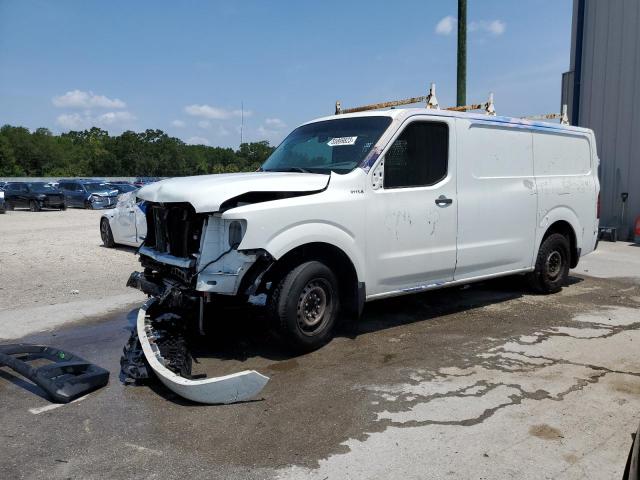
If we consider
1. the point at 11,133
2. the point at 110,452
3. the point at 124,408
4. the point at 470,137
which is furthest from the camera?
the point at 11,133

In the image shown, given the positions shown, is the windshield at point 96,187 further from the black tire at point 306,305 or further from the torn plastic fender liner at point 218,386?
the torn plastic fender liner at point 218,386

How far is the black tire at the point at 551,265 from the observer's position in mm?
7059

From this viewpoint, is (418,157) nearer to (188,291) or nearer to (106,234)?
(188,291)

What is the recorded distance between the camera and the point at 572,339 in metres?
5.41

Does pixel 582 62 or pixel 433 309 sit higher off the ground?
pixel 582 62

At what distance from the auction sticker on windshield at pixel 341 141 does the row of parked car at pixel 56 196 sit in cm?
2465

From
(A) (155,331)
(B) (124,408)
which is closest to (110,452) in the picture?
(B) (124,408)

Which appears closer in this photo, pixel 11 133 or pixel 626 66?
pixel 626 66

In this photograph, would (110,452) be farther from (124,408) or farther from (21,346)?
(21,346)

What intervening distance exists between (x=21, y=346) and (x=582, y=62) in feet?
48.2

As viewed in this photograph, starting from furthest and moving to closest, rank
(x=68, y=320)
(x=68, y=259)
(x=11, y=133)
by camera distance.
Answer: (x=11, y=133), (x=68, y=259), (x=68, y=320)

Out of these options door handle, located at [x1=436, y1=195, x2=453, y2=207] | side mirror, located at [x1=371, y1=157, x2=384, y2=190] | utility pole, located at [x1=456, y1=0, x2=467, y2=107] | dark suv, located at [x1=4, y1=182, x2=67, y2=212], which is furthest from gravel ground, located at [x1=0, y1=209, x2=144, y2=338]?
dark suv, located at [x1=4, y1=182, x2=67, y2=212]

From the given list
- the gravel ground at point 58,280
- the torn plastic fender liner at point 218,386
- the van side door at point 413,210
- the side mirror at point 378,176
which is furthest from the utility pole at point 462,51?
the torn plastic fender liner at point 218,386

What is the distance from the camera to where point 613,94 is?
45.0 ft
